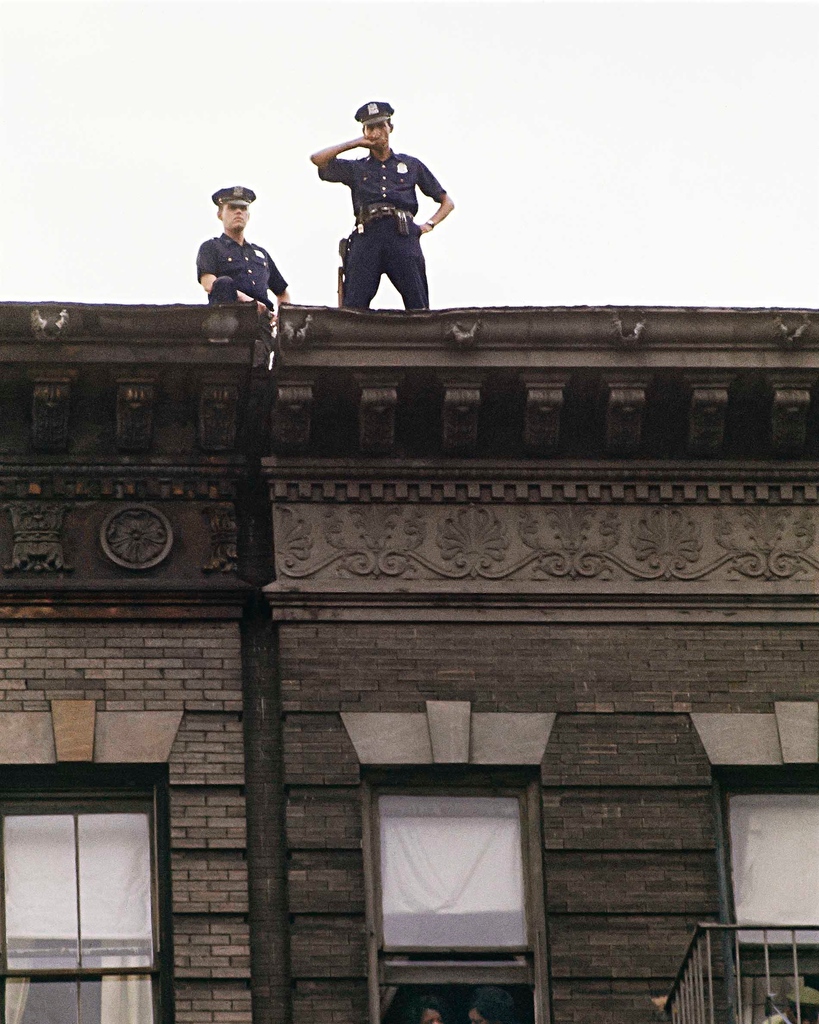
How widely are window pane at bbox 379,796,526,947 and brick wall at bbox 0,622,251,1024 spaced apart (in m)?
0.93

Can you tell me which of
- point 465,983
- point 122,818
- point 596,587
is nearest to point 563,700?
point 596,587

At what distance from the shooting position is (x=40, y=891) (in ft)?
46.1

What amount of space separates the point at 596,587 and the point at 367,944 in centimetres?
269

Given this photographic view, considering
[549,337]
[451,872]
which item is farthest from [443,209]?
[451,872]

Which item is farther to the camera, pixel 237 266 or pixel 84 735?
pixel 237 266

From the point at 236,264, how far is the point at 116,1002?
5.17 meters

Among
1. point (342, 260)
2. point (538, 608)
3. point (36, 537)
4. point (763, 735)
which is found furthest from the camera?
point (342, 260)

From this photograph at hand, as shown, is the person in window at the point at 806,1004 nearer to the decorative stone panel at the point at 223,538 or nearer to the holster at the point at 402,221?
the decorative stone panel at the point at 223,538

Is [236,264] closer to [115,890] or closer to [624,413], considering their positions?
[624,413]

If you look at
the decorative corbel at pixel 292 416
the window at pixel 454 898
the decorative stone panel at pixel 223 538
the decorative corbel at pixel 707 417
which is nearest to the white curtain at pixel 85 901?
the window at pixel 454 898

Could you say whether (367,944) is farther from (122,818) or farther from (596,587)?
(596,587)

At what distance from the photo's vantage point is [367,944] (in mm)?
13852

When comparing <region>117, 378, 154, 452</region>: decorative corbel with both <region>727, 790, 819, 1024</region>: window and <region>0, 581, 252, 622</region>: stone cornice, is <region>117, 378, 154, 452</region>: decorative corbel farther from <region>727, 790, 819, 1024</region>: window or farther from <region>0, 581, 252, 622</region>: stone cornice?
<region>727, 790, 819, 1024</region>: window

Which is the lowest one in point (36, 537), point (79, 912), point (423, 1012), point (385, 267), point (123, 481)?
point (423, 1012)
